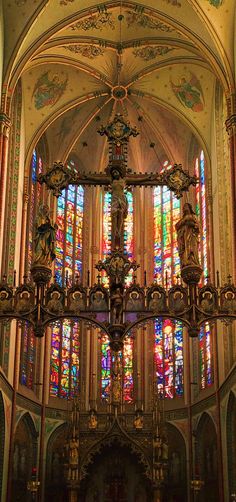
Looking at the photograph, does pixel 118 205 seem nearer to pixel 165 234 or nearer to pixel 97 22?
pixel 97 22

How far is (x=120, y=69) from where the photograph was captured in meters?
30.0

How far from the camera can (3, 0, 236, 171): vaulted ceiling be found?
1003 inches

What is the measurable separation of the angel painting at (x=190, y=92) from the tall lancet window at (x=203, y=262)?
2.32 metres

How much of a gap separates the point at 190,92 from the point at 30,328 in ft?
33.4

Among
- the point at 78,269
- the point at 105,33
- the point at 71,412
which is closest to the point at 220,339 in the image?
the point at 71,412

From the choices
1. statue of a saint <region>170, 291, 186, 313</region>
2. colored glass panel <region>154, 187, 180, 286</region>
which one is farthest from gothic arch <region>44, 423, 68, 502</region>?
statue of a saint <region>170, 291, 186, 313</region>

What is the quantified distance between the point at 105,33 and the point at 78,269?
9675 millimetres

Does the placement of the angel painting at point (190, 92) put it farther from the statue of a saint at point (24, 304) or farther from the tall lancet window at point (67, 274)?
the statue of a saint at point (24, 304)

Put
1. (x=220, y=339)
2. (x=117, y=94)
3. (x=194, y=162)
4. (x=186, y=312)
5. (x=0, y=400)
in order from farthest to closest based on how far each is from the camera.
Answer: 1. (x=194, y=162)
2. (x=117, y=94)
3. (x=220, y=339)
4. (x=0, y=400)
5. (x=186, y=312)

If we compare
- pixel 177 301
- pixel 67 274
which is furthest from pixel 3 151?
pixel 67 274

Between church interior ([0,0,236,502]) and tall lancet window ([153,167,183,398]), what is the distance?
0.05 m

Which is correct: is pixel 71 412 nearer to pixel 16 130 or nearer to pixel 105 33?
pixel 16 130

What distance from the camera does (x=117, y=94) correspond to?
102 ft

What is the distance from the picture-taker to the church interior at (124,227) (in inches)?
1001
